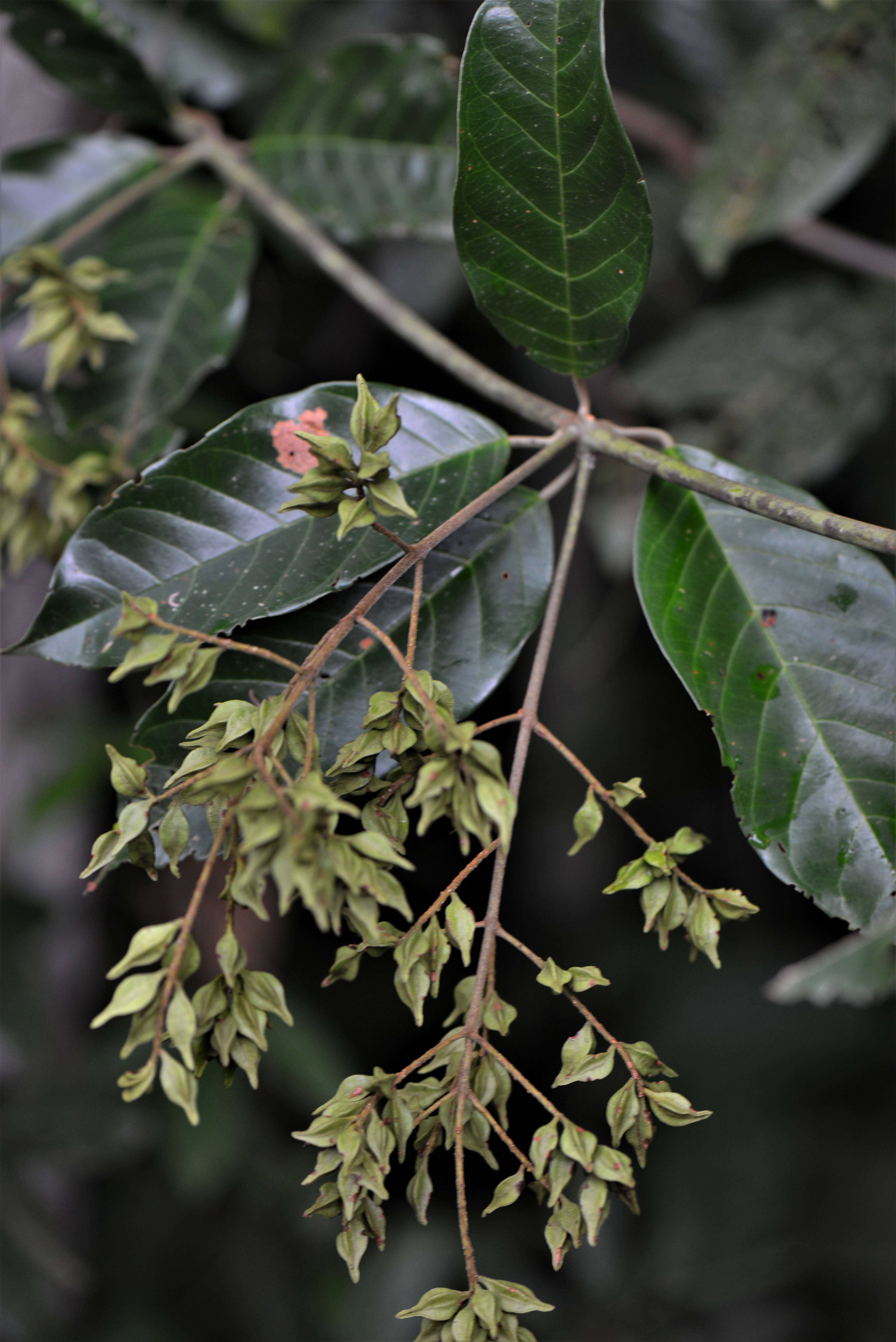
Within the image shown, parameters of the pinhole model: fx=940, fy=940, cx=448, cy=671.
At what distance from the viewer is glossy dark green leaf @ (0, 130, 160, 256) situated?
42.9 inches

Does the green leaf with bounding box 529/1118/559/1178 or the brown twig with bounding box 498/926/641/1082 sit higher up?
the brown twig with bounding box 498/926/641/1082

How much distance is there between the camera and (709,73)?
60.6 inches

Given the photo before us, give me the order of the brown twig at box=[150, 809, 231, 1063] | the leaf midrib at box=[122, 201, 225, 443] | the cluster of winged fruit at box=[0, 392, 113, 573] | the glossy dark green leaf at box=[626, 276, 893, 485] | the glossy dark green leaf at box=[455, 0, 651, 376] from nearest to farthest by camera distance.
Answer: the brown twig at box=[150, 809, 231, 1063] → the glossy dark green leaf at box=[455, 0, 651, 376] → the cluster of winged fruit at box=[0, 392, 113, 573] → the leaf midrib at box=[122, 201, 225, 443] → the glossy dark green leaf at box=[626, 276, 893, 485]

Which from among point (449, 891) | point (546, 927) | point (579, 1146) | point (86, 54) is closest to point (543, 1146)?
point (579, 1146)

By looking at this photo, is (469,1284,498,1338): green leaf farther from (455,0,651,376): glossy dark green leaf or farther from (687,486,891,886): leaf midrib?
(455,0,651,376): glossy dark green leaf

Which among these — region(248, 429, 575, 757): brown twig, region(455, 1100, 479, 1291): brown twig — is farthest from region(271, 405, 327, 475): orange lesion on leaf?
region(455, 1100, 479, 1291): brown twig

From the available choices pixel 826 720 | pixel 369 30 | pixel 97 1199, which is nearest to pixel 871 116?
pixel 369 30

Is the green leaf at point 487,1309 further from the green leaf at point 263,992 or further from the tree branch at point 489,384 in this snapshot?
the tree branch at point 489,384

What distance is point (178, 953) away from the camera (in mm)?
499

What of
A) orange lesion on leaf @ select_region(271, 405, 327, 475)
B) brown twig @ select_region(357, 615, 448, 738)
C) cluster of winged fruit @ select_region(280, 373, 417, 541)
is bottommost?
brown twig @ select_region(357, 615, 448, 738)

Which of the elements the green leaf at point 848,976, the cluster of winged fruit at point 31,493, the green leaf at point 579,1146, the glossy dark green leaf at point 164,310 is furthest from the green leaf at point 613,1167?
the glossy dark green leaf at point 164,310

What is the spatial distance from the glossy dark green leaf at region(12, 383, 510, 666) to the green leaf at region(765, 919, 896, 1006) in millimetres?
615

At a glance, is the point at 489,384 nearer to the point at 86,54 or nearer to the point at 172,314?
the point at 172,314

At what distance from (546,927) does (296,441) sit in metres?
1.84
